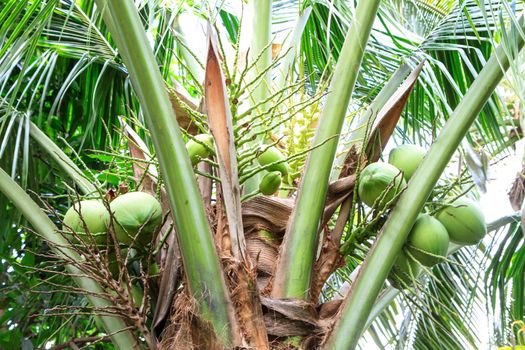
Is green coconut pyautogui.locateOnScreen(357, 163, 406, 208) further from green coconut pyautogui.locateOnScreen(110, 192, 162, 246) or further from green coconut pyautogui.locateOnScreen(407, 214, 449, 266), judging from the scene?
green coconut pyautogui.locateOnScreen(110, 192, 162, 246)

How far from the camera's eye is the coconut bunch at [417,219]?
1.86 metres

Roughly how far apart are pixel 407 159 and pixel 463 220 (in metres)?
0.22

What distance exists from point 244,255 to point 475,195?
1.31 meters

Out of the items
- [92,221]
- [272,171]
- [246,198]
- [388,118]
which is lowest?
[92,221]

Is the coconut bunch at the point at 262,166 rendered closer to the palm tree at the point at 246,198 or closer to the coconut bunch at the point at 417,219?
the palm tree at the point at 246,198

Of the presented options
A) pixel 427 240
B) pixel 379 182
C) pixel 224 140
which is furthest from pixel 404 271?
pixel 224 140

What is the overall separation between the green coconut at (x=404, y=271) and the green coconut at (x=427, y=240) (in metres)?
0.03

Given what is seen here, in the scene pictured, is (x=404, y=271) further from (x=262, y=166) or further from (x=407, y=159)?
(x=262, y=166)

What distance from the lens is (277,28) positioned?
341 centimetres

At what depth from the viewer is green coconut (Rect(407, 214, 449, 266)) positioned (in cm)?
186

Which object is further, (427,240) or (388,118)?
(388,118)

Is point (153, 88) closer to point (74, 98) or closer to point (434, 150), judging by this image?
point (434, 150)

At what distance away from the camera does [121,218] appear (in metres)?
1.86

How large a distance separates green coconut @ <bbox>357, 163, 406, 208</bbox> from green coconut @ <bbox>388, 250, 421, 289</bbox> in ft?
0.55
